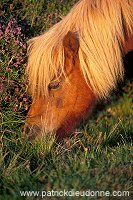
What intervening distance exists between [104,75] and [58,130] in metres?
0.79

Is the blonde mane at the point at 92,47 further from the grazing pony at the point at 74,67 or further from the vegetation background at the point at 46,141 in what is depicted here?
the vegetation background at the point at 46,141

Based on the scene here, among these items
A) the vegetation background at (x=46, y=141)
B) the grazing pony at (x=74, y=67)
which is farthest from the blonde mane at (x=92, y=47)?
the vegetation background at (x=46, y=141)

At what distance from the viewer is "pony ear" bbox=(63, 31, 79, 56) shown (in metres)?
4.61

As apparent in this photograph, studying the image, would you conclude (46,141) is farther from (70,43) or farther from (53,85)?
(70,43)

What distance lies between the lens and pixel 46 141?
4.42 meters

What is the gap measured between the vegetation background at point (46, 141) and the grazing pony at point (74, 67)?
22 cm

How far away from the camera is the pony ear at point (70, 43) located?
15.1 feet

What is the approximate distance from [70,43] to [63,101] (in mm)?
633

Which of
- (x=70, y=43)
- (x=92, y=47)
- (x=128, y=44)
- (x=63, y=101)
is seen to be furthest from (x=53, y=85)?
(x=128, y=44)

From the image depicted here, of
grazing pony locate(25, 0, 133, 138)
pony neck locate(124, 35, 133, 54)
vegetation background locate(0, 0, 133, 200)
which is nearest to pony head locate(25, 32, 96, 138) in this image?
grazing pony locate(25, 0, 133, 138)

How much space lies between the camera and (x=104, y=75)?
15.7 ft

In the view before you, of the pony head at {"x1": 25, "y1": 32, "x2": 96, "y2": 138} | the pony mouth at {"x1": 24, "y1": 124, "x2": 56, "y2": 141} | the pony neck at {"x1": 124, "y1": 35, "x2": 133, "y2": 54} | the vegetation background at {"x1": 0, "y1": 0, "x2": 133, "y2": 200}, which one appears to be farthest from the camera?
the pony neck at {"x1": 124, "y1": 35, "x2": 133, "y2": 54}

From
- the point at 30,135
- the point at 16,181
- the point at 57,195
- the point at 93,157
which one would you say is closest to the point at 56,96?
the point at 30,135

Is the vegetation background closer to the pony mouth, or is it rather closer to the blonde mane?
the pony mouth
